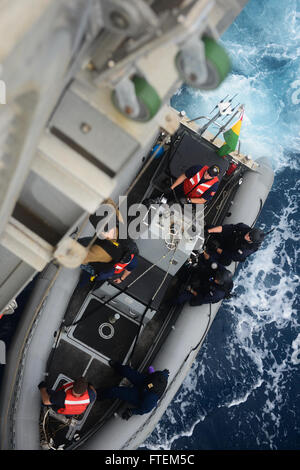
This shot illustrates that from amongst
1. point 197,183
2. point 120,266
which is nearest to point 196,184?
point 197,183

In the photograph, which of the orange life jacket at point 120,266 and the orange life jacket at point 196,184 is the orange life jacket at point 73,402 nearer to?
the orange life jacket at point 120,266

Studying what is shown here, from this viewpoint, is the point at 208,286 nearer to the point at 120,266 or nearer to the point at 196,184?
the point at 196,184

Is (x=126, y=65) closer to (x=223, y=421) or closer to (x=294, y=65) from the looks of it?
(x=223, y=421)

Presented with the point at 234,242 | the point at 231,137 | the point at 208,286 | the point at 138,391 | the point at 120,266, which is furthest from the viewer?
the point at 231,137

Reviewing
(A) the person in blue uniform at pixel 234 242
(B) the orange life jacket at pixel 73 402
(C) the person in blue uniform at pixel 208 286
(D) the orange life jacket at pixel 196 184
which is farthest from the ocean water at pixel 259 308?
(D) the orange life jacket at pixel 196 184

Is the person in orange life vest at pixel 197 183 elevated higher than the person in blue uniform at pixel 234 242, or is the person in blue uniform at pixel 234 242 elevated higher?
the person in orange life vest at pixel 197 183

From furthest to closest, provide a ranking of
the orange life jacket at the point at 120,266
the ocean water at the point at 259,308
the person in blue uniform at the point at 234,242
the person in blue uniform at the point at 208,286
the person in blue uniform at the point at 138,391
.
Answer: the ocean water at the point at 259,308
the person in blue uniform at the point at 234,242
the person in blue uniform at the point at 208,286
the person in blue uniform at the point at 138,391
the orange life jacket at the point at 120,266

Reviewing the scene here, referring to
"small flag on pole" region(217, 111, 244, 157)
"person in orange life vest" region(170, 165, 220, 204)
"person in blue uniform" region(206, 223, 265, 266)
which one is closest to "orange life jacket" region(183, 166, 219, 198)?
"person in orange life vest" region(170, 165, 220, 204)
